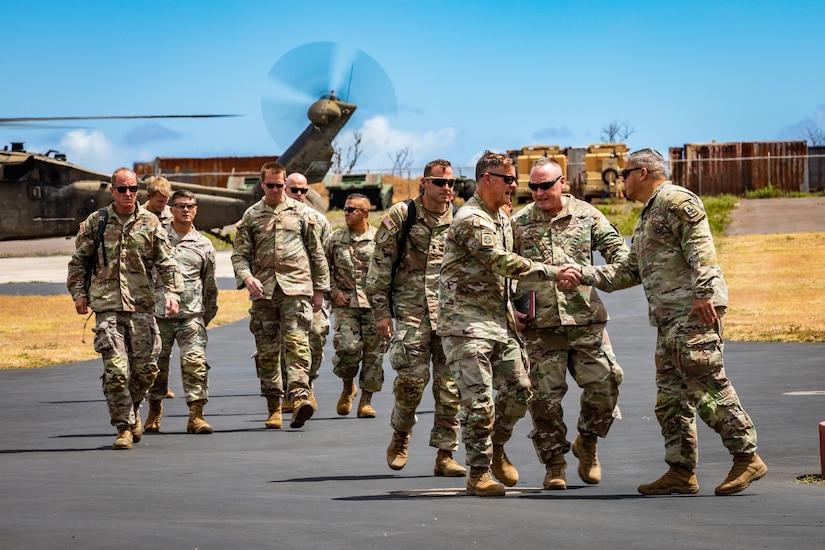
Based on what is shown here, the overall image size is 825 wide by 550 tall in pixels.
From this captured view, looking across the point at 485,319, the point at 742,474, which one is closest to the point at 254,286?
the point at 485,319

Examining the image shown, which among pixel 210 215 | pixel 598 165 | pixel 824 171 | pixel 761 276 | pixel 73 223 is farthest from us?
pixel 824 171

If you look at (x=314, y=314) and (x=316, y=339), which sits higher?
(x=314, y=314)

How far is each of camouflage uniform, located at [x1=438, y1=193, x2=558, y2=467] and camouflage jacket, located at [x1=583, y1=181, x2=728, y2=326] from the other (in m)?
0.53

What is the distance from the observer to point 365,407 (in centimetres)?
1279

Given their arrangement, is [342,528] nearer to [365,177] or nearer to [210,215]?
[210,215]

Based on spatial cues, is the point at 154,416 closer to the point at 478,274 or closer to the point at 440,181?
the point at 440,181

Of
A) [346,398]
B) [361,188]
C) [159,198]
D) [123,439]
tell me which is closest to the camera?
[123,439]

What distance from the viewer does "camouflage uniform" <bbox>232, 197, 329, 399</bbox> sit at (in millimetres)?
12086

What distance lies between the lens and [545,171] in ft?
29.2

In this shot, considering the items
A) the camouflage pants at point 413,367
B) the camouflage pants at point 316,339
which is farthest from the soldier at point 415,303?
the camouflage pants at point 316,339

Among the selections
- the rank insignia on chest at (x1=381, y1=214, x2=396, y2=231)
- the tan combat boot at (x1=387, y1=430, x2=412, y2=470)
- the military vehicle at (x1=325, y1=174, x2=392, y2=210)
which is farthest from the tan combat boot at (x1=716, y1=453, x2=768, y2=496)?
the military vehicle at (x1=325, y1=174, x2=392, y2=210)

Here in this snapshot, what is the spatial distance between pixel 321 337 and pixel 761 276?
20803 mm

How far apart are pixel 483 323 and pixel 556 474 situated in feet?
3.20

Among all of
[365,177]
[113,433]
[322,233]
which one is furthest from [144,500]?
[365,177]
